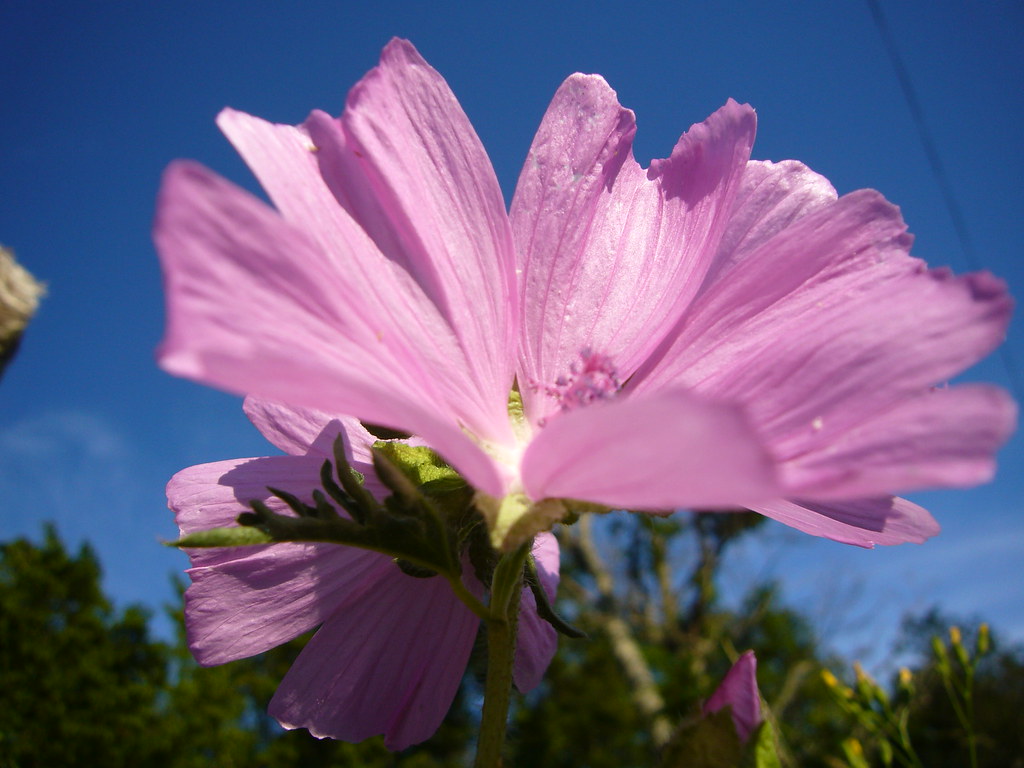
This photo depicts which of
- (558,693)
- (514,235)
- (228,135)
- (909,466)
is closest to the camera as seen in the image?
(909,466)

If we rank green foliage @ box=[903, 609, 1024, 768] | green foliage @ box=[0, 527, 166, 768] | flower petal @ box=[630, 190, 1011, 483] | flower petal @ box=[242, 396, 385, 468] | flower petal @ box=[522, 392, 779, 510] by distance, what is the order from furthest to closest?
green foliage @ box=[903, 609, 1024, 768] → green foliage @ box=[0, 527, 166, 768] → flower petal @ box=[242, 396, 385, 468] → flower petal @ box=[630, 190, 1011, 483] → flower petal @ box=[522, 392, 779, 510]

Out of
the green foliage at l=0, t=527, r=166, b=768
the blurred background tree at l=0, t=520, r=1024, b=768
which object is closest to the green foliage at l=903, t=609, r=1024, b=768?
the blurred background tree at l=0, t=520, r=1024, b=768

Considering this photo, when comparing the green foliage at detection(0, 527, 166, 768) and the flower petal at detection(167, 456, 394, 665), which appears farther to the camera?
the green foliage at detection(0, 527, 166, 768)

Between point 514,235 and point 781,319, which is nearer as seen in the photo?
point 781,319

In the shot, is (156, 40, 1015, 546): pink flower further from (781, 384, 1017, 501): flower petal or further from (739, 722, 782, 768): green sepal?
(739, 722, 782, 768): green sepal

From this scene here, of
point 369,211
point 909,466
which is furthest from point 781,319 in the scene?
point 369,211

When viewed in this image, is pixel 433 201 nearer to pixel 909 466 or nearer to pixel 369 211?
pixel 369 211

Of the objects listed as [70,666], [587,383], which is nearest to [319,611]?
[587,383]

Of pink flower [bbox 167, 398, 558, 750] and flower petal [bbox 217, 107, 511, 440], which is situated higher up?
flower petal [bbox 217, 107, 511, 440]

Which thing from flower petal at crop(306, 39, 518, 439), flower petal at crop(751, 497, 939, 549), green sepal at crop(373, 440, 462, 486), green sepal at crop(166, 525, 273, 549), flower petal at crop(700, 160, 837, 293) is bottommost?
green sepal at crop(166, 525, 273, 549)
